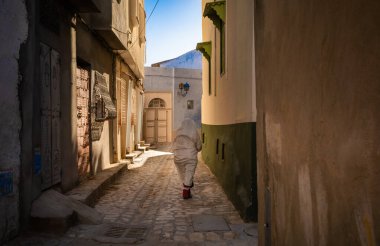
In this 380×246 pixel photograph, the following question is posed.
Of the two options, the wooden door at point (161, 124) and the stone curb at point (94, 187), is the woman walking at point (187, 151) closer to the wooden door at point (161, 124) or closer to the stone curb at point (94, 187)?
the stone curb at point (94, 187)

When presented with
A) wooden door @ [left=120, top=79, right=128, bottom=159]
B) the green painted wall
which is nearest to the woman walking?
the green painted wall

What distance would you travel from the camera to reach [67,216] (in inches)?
185

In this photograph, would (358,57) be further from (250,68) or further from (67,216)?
(67,216)

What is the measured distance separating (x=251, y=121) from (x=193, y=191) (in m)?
3.14

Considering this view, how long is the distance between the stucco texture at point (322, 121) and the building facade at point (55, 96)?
2.85m

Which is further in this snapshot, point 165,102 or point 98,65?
point 165,102

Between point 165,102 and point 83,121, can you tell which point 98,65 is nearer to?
point 83,121

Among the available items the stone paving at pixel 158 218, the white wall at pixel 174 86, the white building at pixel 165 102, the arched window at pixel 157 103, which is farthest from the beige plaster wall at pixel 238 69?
the arched window at pixel 157 103

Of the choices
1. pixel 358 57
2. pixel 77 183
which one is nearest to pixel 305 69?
pixel 358 57

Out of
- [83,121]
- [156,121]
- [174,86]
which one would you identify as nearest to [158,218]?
[83,121]

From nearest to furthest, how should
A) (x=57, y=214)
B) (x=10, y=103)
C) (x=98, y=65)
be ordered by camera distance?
1. (x=10, y=103)
2. (x=57, y=214)
3. (x=98, y=65)

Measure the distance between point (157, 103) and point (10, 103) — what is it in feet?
61.3

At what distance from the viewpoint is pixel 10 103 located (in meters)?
4.12

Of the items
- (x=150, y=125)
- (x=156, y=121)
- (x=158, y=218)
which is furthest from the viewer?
(x=156, y=121)
